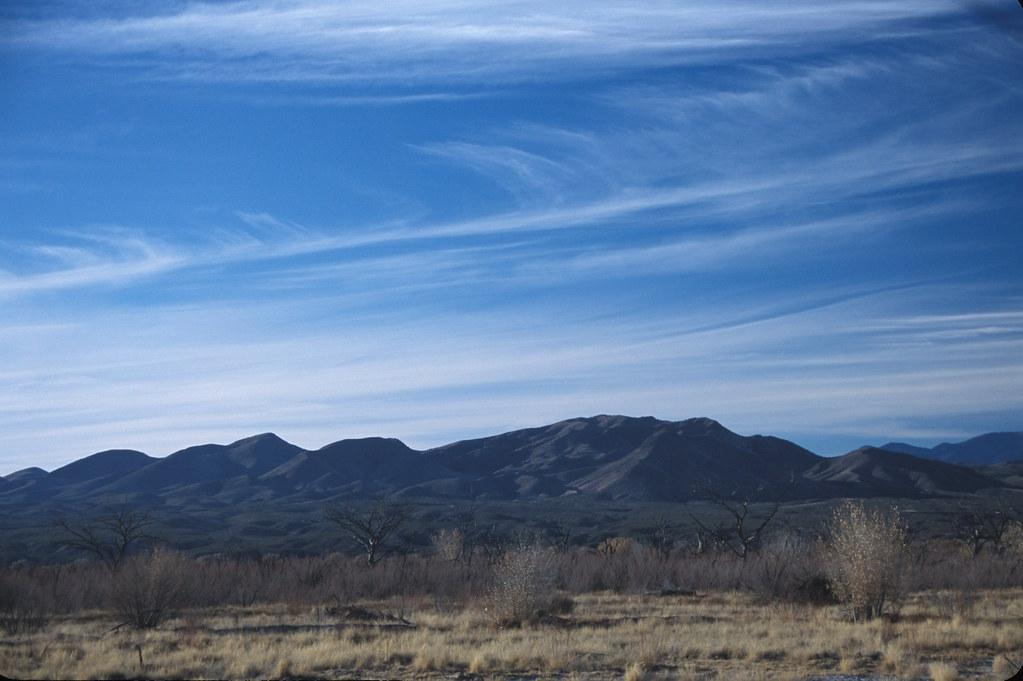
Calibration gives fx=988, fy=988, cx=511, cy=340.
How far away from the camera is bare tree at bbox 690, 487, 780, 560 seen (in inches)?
1768

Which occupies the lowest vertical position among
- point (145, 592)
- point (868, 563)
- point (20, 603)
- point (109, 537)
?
point (868, 563)

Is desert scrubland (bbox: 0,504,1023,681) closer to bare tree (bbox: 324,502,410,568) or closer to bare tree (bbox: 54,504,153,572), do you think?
bare tree (bbox: 324,502,410,568)

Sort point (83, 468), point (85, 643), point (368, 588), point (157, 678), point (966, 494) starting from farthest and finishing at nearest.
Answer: point (83, 468), point (966, 494), point (368, 588), point (85, 643), point (157, 678)

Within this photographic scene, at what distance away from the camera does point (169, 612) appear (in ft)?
92.5

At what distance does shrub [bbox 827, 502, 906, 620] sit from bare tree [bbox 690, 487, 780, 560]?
1280 cm

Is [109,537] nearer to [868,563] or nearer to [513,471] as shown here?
[868,563]

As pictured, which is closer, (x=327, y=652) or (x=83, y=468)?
(x=327, y=652)

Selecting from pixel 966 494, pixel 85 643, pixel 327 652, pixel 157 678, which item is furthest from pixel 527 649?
pixel 966 494

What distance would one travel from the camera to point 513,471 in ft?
553

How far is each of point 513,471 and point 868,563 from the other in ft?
479

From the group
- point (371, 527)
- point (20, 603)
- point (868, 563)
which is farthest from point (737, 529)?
point (20, 603)

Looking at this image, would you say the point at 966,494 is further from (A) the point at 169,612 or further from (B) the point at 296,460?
(A) the point at 169,612

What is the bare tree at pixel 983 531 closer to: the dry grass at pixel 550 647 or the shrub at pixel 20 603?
the dry grass at pixel 550 647

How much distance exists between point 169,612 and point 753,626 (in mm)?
16328
